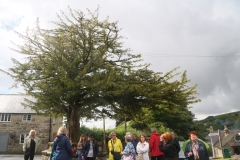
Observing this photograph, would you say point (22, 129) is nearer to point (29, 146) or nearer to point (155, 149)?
point (29, 146)

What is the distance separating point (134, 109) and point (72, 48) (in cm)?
630

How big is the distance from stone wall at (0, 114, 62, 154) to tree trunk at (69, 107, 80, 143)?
21.0 meters

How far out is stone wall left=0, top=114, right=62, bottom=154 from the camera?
3170 cm

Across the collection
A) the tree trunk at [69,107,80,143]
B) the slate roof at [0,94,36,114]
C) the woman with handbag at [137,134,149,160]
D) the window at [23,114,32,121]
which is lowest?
the woman with handbag at [137,134,149,160]

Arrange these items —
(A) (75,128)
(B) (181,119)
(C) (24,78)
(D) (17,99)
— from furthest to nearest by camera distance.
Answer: (D) (17,99)
(B) (181,119)
(A) (75,128)
(C) (24,78)

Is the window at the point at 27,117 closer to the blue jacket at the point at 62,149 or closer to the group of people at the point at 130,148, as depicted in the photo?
the group of people at the point at 130,148

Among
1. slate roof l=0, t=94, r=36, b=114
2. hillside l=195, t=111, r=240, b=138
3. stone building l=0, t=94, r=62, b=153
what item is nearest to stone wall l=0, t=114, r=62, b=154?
stone building l=0, t=94, r=62, b=153

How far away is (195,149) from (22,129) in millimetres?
32117

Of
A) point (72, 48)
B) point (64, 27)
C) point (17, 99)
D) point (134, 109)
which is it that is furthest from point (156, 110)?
point (17, 99)

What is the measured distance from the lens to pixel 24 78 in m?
12.6

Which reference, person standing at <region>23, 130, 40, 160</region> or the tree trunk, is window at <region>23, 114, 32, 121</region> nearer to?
the tree trunk

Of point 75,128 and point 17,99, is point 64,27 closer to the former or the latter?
point 75,128

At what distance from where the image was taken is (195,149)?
5.92 m

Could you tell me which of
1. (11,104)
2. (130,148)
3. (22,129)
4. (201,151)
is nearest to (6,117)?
(11,104)
